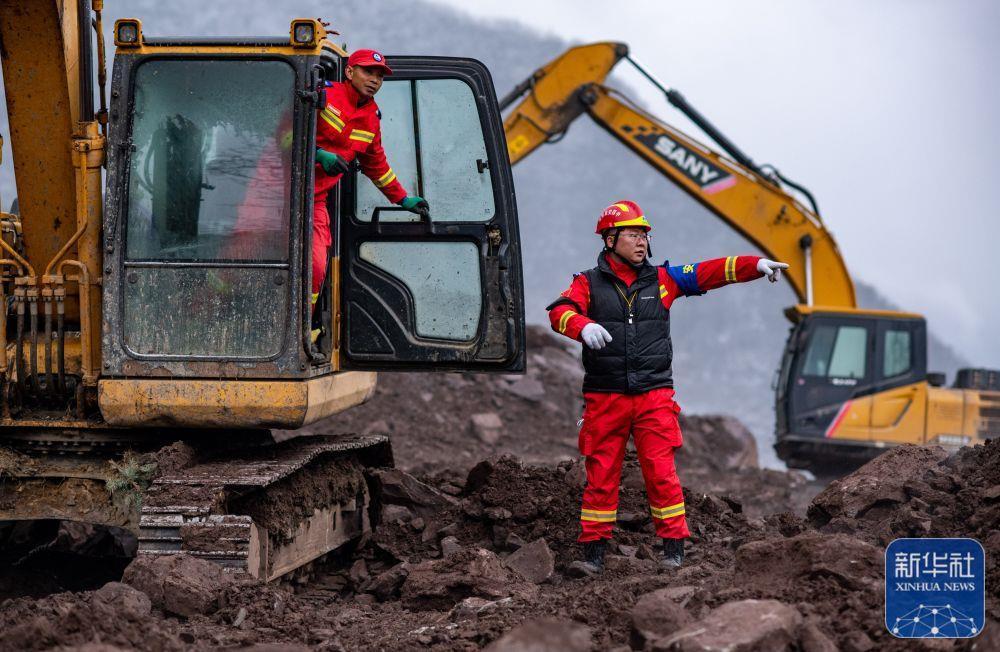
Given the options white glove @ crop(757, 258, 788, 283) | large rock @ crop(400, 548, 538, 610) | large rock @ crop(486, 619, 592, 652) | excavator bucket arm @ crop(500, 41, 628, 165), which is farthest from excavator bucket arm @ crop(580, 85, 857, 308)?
large rock @ crop(486, 619, 592, 652)

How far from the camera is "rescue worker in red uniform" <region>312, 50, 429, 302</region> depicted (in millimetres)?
5484

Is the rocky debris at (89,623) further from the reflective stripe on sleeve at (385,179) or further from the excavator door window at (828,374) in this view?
the excavator door window at (828,374)

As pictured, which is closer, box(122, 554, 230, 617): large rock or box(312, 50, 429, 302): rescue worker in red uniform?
box(122, 554, 230, 617): large rock

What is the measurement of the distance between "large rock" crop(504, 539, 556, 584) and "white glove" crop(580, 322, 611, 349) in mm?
1091

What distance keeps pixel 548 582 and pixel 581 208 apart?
157 ft

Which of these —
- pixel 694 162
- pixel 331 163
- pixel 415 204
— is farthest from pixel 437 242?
pixel 694 162

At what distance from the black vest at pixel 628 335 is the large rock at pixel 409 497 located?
1.62 meters

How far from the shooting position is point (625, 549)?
5.91m

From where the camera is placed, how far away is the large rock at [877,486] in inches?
229

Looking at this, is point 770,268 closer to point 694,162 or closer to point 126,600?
point 126,600

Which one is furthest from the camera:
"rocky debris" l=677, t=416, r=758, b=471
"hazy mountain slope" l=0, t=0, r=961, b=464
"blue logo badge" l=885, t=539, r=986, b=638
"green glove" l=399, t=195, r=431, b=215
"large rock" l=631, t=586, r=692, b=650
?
"hazy mountain slope" l=0, t=0, r=961, b=464

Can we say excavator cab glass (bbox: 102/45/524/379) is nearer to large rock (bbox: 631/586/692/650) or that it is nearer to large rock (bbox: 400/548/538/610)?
large rock (bbox: 400/548/538/610)

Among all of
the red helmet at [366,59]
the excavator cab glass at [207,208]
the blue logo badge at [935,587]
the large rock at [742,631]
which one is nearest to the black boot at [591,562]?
the excavator cab glass at [207,208]

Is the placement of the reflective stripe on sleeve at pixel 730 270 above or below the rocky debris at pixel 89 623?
above
